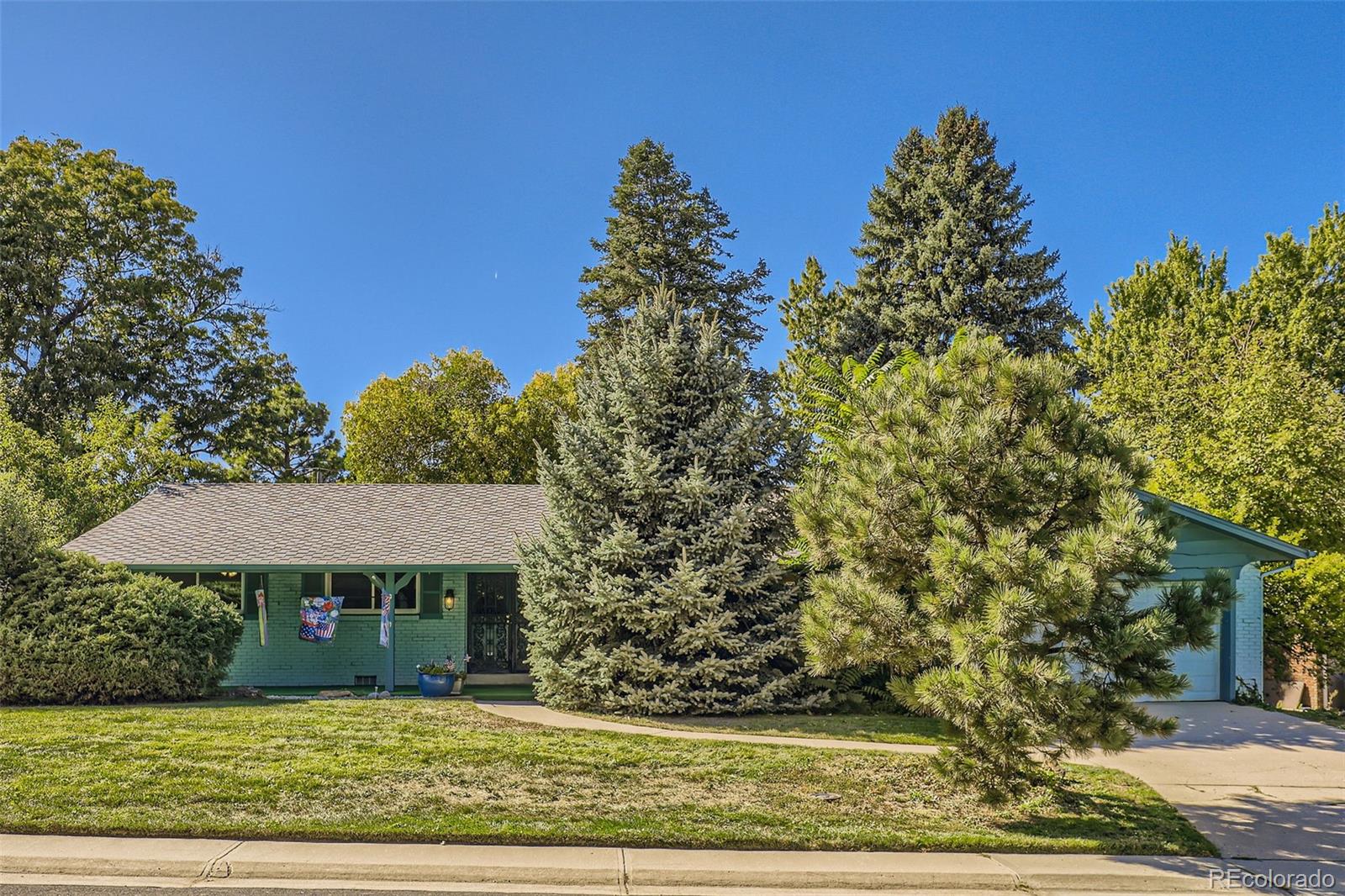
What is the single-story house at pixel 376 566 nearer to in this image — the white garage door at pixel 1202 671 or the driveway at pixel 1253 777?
the white garage door at pixel 1202 671

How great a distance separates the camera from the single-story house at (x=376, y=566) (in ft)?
48.6

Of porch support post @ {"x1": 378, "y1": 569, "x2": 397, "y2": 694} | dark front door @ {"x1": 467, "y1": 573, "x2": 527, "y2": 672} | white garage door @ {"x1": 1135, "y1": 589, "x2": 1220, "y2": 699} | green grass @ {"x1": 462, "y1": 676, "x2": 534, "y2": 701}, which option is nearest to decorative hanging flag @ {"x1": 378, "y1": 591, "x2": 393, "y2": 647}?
porch support post @ {"x1": 378, "y1": 569, "x2": 397, "y2": 694}

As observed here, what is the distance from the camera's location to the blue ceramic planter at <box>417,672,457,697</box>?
14.9 m

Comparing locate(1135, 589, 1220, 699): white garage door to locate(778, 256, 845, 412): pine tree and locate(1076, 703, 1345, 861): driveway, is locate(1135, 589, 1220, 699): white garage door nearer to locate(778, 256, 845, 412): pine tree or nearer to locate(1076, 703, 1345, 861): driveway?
locate(1076, 703, 1345, 861): driveway

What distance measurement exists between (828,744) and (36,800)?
8144 millimetres

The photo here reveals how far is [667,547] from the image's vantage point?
13102 mm

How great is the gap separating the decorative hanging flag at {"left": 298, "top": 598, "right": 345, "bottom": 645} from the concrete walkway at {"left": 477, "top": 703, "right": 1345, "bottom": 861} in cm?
407

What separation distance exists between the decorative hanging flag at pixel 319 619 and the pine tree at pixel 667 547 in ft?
13.6

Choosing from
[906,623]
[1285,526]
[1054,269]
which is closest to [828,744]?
[906,623]

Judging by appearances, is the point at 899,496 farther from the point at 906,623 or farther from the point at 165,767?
the point at 165,767

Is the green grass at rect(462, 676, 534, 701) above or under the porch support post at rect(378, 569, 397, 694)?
under

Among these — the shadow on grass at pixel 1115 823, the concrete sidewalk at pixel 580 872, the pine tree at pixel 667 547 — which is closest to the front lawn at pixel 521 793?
the shadow on grass at pixel 1115 823

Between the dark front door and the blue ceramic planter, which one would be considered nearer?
the blue ceramic planter

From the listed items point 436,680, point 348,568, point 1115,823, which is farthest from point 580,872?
point 348,568
